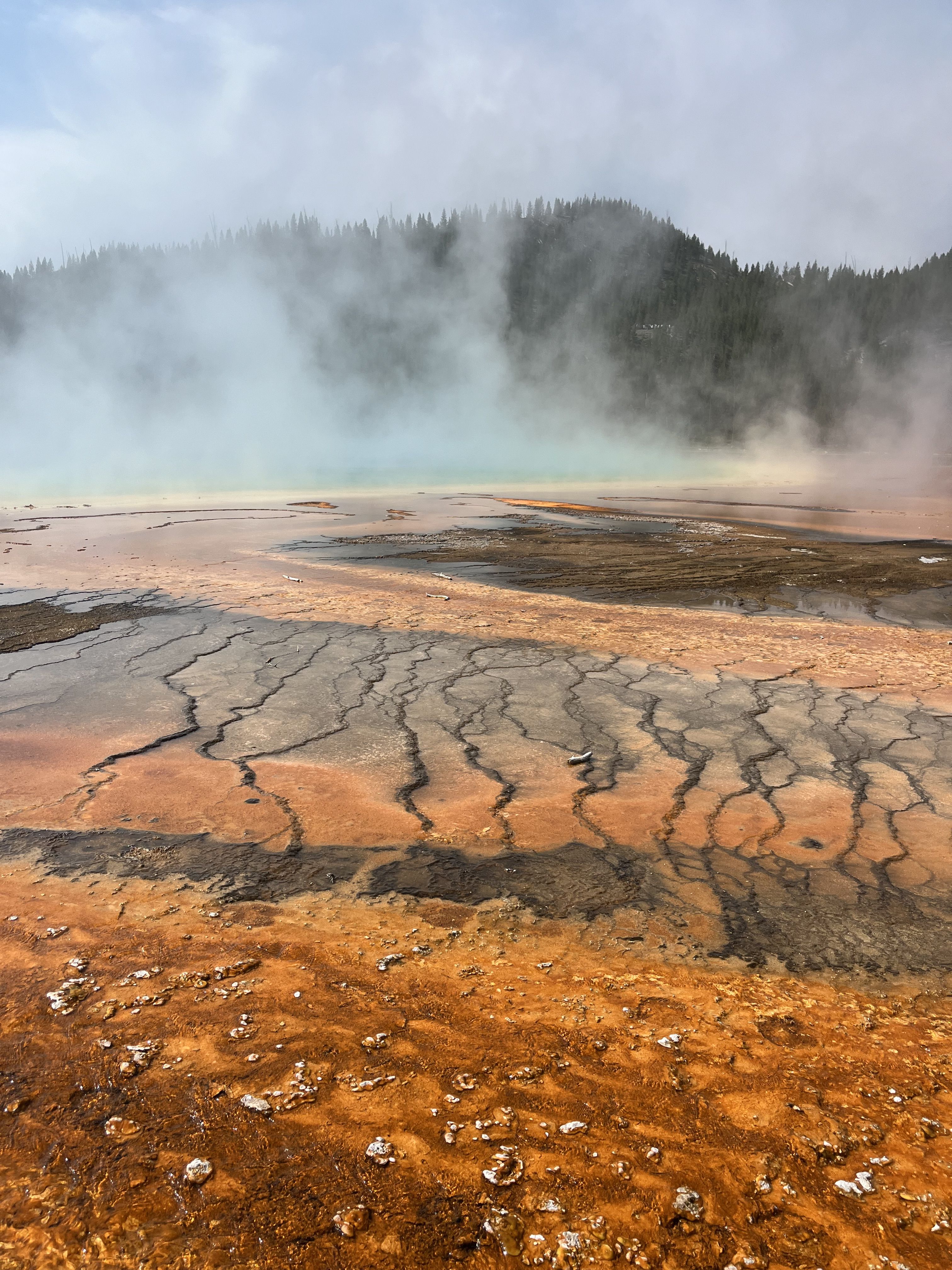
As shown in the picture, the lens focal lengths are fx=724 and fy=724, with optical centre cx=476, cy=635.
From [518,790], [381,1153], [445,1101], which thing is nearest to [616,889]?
[518,790]

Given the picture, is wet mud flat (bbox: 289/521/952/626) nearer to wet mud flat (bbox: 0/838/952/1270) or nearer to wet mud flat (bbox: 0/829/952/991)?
wet mud flat (bbox: 0/829/952/991)

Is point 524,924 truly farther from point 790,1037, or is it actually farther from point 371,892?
point 790,1037

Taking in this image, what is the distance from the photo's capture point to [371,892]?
9.62ft

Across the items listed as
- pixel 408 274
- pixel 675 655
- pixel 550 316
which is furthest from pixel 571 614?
pixel 408 274

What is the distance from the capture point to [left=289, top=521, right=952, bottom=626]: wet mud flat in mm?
8344

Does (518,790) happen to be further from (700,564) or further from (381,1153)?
(700,564)

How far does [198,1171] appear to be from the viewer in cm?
164

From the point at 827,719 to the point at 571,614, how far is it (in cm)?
315

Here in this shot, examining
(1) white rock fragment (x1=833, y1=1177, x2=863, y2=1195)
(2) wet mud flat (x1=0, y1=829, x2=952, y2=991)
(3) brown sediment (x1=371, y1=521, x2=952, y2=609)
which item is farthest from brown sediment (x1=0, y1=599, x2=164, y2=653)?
(1) white rock fragment (x1=833, y1=1177, x2=863, y2=1195)

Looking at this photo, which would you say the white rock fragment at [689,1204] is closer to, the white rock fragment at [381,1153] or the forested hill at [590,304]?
the white rock fragment at [381,1153]

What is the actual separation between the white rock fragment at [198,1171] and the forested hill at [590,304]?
70887 millimetres

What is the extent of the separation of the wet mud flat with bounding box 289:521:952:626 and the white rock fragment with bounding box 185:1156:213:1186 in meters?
7.10

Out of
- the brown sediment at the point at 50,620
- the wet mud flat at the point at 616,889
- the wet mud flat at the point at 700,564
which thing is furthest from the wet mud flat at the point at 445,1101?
the wet mud flat at the point at 700,564

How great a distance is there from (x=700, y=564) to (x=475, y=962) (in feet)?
29.8
